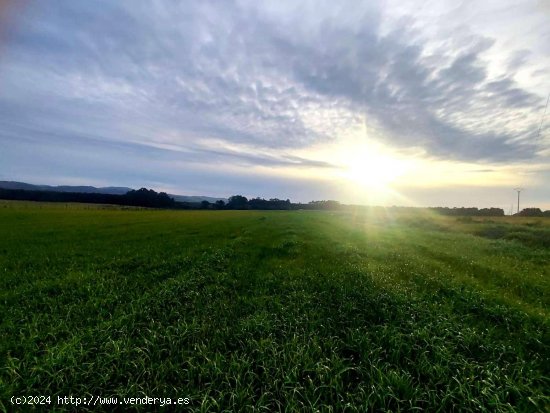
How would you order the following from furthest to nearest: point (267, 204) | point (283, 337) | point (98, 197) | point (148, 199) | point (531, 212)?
1. point (267, 204)
2. point (148, 199)
3. point (98, 197)
4. point (531, 212)
5. point (283, 337)

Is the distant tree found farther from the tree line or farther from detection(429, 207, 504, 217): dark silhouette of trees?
detection(429, 207, 504, 217): dark silhouette of trees

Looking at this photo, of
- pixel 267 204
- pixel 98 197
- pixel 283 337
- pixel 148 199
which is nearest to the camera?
pixel 283 337

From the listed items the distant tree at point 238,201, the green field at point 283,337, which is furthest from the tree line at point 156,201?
the green field at point 283,337

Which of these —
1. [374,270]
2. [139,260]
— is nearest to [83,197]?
[139,260]

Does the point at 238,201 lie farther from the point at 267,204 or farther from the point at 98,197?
the point at 98,197

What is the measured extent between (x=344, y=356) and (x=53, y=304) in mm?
10723

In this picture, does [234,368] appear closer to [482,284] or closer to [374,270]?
[374,270]

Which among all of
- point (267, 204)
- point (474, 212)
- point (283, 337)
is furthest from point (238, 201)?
point (283, 337)

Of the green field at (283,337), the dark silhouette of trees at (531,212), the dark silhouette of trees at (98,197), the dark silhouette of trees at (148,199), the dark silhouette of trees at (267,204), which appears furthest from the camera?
the dark silhouette of trees at (267,204)

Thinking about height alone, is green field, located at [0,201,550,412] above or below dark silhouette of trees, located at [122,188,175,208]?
below

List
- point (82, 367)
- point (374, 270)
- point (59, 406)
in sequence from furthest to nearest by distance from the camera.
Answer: point (374, 270), point (82, 367), point (59, 406)

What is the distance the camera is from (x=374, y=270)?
49.5 ft

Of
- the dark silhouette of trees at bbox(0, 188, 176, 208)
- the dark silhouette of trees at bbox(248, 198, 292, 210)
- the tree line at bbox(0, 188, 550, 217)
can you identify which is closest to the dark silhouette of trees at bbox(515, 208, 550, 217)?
the tree line at bbox(0, 188, 550, 217)

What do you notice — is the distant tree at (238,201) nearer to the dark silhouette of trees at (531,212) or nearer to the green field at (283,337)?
the dark silhouette of trees at (531,212)
